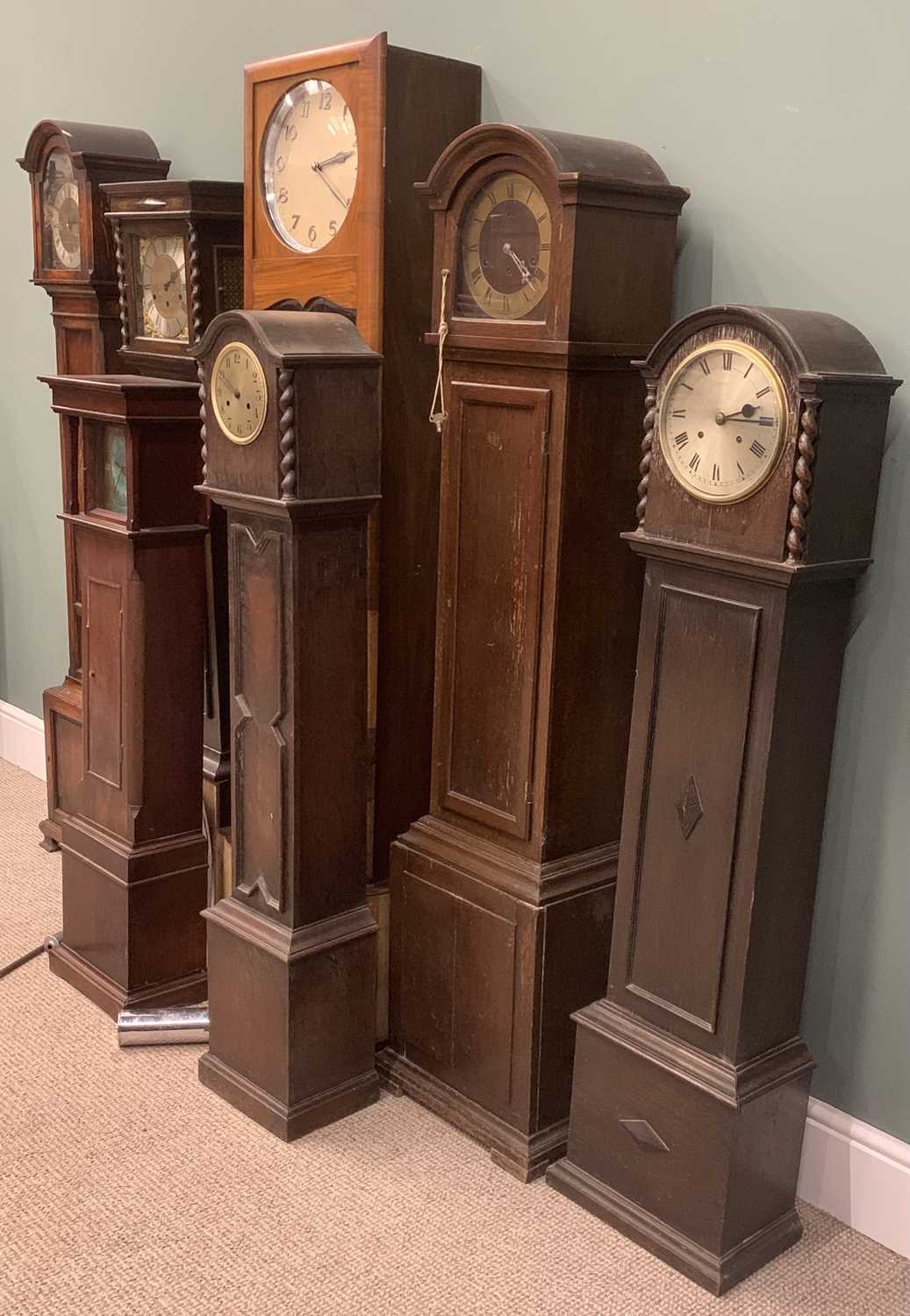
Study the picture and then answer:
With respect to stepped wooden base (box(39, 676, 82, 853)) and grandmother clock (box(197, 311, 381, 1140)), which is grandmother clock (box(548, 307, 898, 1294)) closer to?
grandmother clock (box(197, 311, 381, 1140))

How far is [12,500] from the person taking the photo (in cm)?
392

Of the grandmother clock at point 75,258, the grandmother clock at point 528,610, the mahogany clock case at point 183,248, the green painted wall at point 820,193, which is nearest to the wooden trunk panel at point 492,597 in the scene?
the grandmother clock at point 528,610

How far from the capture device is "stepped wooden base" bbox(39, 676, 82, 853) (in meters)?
3.26

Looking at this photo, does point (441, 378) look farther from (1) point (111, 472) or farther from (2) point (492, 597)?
(1) point (111, 472)

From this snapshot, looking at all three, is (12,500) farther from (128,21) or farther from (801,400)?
(801,400)

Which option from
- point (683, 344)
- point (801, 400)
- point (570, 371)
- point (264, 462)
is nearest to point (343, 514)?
point (264, 462)

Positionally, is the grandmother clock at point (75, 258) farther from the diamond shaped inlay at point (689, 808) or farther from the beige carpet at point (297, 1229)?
the diamond shaped inlay at point (689, 808)

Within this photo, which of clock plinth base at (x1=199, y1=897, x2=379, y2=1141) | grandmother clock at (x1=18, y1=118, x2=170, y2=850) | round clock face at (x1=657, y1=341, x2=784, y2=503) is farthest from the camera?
grandmother clock at (x1=18, y1=118, x2=170, y2=850)

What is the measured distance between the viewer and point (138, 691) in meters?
2.54

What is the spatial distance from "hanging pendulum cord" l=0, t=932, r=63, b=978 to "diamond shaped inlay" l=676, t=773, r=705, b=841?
1.57m

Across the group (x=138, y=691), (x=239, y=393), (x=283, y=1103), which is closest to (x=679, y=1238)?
(x=283, y=1103)

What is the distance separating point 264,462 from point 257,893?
0.77 metres

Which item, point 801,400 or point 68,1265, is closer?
point 801,400

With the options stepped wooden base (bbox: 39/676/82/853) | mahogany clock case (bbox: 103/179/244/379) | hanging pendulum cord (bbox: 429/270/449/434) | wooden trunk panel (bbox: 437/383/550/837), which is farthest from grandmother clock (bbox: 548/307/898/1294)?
stepped wooden base (bbox: 39/676/82/853)
